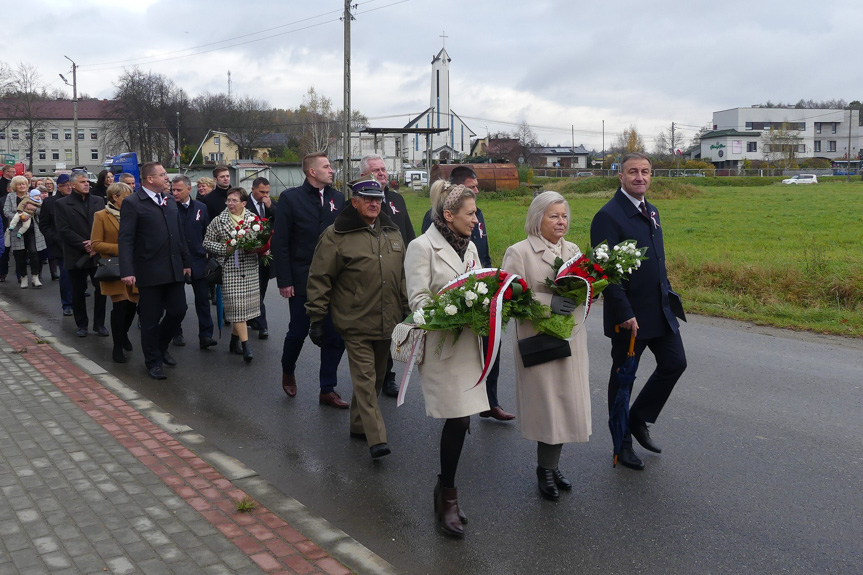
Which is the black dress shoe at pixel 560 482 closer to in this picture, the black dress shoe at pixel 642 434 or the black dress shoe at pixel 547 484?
the black dress shoe at pixel 547 484

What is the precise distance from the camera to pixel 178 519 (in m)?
4.67

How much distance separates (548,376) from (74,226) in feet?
27.1

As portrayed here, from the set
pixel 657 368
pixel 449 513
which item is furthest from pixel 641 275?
pixel 449 513

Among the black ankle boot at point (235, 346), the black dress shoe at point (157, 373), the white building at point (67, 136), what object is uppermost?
the white building at point (67, 136)

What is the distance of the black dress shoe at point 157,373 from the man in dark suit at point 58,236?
4256 mm

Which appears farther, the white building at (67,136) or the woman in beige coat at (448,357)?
the white building at (67,136)

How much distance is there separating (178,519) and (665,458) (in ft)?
10.9

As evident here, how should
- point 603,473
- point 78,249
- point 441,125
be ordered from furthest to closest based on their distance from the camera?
point 441,125 → point 78,249 → point 603,473

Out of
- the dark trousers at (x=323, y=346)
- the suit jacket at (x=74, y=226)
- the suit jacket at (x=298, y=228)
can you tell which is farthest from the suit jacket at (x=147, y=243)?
the suit jacket at (x=74, y=226)

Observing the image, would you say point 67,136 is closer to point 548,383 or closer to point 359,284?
point 359,284

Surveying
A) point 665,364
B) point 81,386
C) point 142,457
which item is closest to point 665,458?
point 665,364

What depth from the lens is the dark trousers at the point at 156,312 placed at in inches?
332

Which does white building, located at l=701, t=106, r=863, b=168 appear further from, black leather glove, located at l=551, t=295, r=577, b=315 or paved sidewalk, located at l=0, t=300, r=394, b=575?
black leather glove, located at l=551, t=295, r=577, b=315

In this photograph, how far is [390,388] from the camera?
7.75 metres
